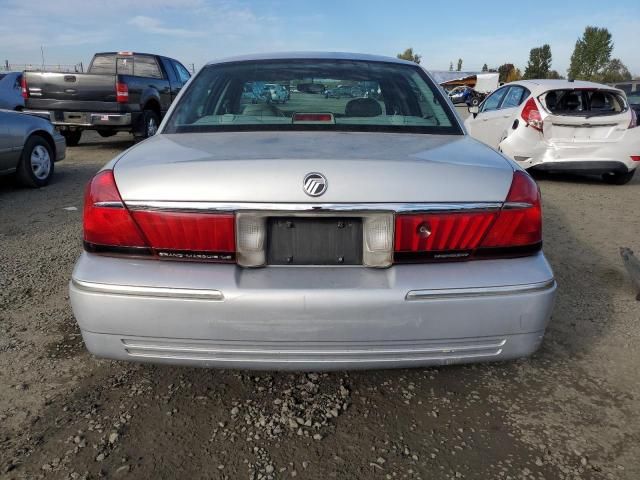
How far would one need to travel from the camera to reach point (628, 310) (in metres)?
3.51

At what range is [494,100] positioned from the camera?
923cm

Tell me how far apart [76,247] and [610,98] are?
717cm

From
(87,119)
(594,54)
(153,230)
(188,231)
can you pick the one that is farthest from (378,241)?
(594,54)

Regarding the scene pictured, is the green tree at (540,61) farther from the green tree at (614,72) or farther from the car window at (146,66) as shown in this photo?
the car window at (146,66)

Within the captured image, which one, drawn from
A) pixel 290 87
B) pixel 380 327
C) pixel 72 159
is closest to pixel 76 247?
pixel 290 87

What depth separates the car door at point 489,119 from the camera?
8469 mm

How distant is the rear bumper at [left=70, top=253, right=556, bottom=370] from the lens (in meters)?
1.92

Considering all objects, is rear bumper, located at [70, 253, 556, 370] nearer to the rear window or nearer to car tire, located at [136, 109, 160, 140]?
car tire, located at [136, 109, 160, 140]

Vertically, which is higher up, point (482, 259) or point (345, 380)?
point (482, 259)

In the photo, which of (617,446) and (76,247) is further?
(76,247)

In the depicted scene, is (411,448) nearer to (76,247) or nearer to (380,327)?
(380,327)

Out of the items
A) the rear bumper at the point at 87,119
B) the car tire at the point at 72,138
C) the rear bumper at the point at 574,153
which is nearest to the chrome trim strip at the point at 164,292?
the rear bumper at the point at 574,153

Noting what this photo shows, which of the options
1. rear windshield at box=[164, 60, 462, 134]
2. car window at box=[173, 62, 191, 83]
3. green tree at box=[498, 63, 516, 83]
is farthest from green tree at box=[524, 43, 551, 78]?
rear windshield at box=[164, 60, 462, 134]

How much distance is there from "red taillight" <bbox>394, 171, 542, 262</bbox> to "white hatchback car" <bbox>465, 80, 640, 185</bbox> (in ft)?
19.0
